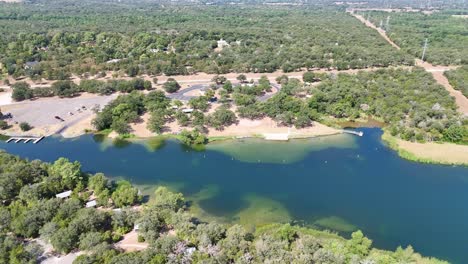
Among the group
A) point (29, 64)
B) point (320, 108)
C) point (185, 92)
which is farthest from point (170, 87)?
point (29, 64)

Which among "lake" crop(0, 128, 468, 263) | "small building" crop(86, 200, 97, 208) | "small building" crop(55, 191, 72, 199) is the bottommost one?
"lake" crop(0, 128, 468, 263)

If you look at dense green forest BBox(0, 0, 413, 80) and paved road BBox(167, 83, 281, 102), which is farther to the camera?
dense green forest BBox(0, 0, 413, 80)

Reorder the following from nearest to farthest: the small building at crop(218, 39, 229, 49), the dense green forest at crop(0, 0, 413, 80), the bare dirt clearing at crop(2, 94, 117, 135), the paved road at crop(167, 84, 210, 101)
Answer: the bare dirt clearing at crop(2, 94, 117, 135) < the paved road at crop(167, 84, 210, 101) < the dense green forest at crop(0, 0, 413, 80) < the small building at crop(218, 39, 229, 49)

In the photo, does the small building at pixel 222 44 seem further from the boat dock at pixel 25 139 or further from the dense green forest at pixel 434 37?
→ the boat dock at pixel 25 139

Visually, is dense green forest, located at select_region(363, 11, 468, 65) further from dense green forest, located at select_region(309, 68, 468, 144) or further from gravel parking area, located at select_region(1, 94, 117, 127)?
gravel parking area, located at select_region(1, 94, 117, 127)

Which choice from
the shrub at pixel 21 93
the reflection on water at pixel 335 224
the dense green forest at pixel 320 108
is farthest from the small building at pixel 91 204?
the shrub at pixel 21 93

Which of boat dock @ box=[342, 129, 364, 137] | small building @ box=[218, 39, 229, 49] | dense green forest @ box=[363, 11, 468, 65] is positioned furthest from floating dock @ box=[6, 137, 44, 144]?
dense green forest @ box=[363, 11, 468, 65]

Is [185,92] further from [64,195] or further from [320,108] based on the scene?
[64,195]
